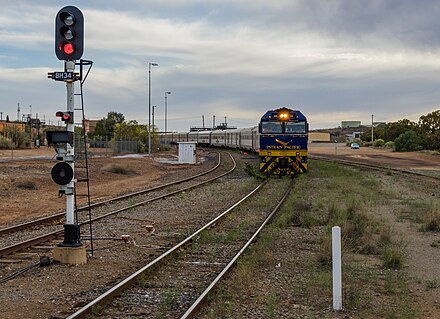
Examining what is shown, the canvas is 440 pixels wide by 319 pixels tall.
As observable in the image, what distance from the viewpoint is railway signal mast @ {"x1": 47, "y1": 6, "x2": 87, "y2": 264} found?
416 inches

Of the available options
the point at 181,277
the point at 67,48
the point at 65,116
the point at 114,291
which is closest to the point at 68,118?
the point at 65,116

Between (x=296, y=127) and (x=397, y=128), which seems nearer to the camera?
(x=296, y=127)

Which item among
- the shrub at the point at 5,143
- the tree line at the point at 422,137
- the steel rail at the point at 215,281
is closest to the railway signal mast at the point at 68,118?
the steel rail at the point at 215,281

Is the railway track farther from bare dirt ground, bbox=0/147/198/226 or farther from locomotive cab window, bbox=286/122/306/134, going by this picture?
locomotive cab window, bbox=286/122/306/134

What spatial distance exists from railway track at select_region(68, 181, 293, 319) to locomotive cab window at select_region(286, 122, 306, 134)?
17.4 m

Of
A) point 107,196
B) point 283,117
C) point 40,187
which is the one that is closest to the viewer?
point 107,196

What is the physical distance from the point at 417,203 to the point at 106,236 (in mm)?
11718

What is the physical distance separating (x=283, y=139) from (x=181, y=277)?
944 inches

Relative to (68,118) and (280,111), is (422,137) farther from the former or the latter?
(68,118)

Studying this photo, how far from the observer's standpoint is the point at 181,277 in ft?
33.4

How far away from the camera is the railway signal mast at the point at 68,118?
10570 millimetres

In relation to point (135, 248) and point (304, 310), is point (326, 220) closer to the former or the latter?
point (135, 248)

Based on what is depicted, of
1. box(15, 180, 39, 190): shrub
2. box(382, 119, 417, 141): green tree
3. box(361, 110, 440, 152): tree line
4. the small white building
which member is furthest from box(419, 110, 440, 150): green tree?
box(15, 180, 39, 190): shrub

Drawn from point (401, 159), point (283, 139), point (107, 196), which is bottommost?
point (401, 159)
